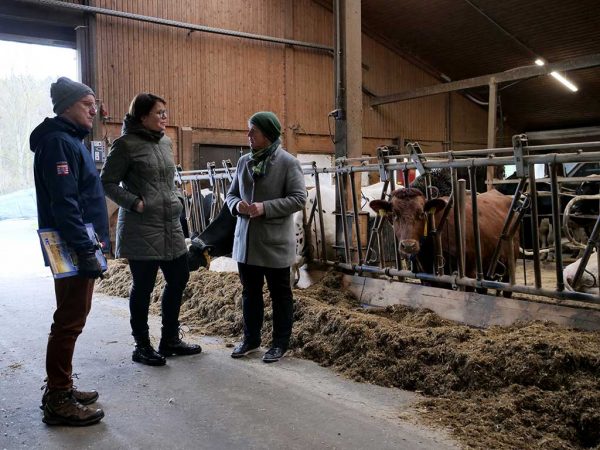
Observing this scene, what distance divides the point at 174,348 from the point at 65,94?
1938mm

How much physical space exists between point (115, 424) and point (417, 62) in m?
15.4

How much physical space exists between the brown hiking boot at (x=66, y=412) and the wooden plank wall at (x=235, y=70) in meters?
9.00

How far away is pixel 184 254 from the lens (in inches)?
151

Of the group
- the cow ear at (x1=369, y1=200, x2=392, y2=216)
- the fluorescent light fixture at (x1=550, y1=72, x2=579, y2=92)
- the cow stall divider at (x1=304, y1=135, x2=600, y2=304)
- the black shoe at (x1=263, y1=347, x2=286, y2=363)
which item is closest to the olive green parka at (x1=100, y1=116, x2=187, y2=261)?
the black shoe at (x1=263, y1=347, x2=286, y2=363)

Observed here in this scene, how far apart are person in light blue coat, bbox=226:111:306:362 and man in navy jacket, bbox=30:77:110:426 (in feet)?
3.74

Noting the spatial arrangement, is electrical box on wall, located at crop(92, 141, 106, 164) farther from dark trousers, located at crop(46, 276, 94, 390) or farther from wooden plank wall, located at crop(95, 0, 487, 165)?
dark trousers, located at crop(46, 276, 94, 390)

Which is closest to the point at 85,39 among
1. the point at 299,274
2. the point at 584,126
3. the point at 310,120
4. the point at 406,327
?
the point at 310,120

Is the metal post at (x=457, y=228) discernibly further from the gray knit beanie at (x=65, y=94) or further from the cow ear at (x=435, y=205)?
the gray knit beanie at (x=65, y=94)

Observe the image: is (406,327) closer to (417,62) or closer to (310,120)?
(310,120)

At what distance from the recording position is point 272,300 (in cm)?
395

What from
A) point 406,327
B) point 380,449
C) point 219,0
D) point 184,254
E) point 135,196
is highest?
point 219,0

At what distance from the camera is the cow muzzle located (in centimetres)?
437

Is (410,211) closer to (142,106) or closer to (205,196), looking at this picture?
(142,106)

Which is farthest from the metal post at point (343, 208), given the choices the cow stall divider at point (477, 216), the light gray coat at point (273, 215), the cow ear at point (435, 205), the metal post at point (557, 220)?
the metal post at point (557, 220)
